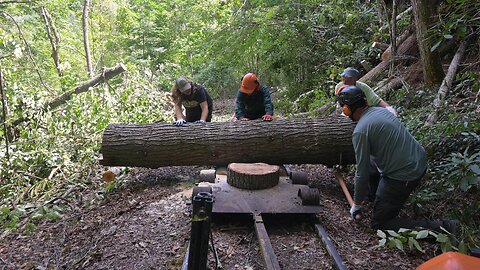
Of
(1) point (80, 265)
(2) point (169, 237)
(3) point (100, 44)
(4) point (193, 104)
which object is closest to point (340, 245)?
(2) point (169, 237)

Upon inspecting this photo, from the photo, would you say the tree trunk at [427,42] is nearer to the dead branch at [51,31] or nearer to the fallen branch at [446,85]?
the fallen branch at [446,85]

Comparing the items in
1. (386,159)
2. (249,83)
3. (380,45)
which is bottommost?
(386,159)

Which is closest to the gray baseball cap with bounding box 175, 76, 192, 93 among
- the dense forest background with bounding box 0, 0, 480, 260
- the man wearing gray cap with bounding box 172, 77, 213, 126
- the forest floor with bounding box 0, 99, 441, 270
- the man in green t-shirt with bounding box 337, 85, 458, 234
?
the man wearing gray cap with bounding box 172, 77, 213, 126

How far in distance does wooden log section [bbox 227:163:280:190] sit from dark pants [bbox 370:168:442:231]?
1308 mm

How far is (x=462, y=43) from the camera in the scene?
6.67 metres

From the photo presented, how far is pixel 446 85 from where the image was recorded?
5.84 m

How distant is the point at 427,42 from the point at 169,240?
508cm

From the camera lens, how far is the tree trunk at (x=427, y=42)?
589 centimetres

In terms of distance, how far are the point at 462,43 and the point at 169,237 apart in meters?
6.36

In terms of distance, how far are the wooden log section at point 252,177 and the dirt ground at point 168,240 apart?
19.9 inches

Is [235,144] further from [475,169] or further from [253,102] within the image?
[475,169]

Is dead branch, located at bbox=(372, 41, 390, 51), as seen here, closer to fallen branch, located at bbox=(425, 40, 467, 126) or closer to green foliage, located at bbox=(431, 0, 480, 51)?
fallen branch, located at bbox=(425, 40, 467, 126)

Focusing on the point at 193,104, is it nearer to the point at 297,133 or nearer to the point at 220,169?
the point at 220,169

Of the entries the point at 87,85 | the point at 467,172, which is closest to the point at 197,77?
the point at 87,85
